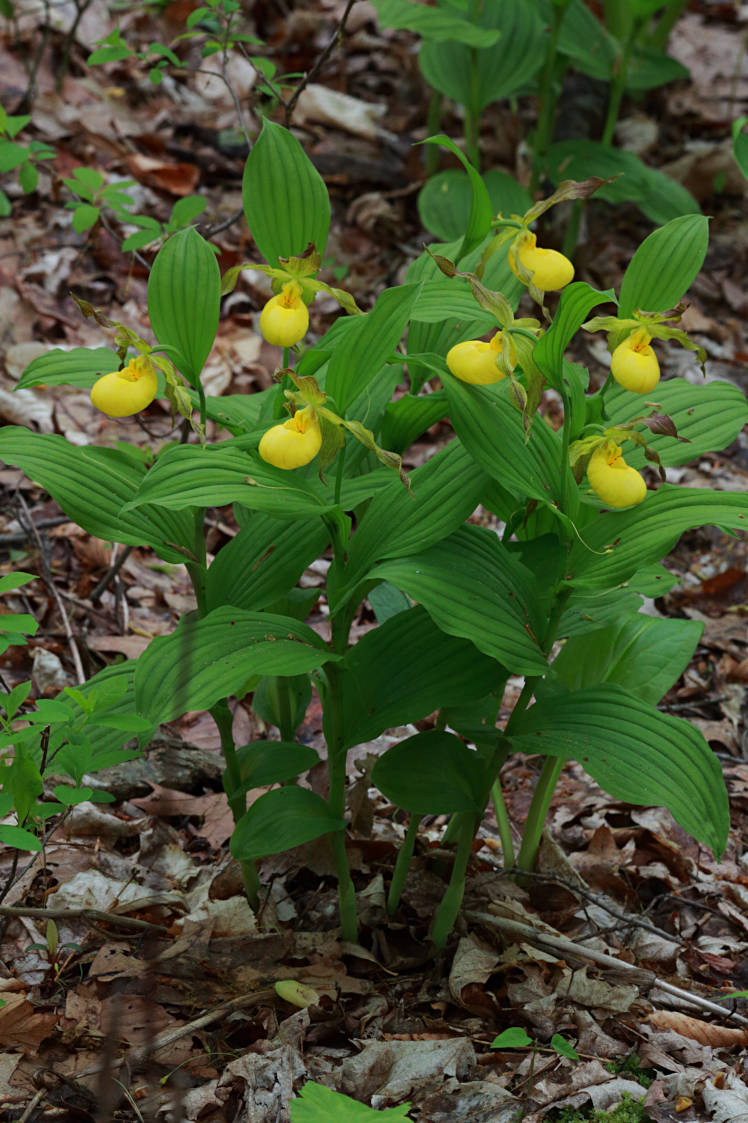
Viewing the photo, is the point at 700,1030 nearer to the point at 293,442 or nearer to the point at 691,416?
the point at 691,416

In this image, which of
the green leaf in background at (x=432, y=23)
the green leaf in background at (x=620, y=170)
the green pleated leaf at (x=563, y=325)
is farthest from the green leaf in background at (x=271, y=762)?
the green leaf in background at (x=620, y=170)

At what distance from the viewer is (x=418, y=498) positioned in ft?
4.52

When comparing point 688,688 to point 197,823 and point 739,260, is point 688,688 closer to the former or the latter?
point 197,823

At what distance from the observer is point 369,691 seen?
1.46 metres

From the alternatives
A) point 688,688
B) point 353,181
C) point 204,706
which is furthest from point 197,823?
point 353,181

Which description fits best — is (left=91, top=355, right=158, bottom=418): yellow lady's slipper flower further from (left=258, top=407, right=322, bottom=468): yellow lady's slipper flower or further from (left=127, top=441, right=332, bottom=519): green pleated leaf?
(left=258, top=407, right=322, bottom=468): yellow lady's slipper flower

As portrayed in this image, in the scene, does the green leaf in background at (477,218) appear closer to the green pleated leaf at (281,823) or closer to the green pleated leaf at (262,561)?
the green pleated leaf at (262,561)

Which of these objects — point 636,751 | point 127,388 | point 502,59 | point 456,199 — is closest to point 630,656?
point 636,751

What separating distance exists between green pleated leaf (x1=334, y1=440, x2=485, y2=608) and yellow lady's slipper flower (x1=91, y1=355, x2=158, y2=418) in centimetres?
35

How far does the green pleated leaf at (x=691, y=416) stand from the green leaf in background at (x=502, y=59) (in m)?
2.43

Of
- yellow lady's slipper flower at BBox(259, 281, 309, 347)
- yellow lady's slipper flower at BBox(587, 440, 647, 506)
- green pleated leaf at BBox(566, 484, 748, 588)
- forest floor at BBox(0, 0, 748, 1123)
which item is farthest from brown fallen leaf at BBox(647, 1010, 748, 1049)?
yellow lady's slipper flower at BBox(259, 281, 309, 347)

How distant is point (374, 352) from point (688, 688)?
1559 millimetres

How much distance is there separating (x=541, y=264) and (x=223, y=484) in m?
0.51

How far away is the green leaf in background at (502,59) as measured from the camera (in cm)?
353
